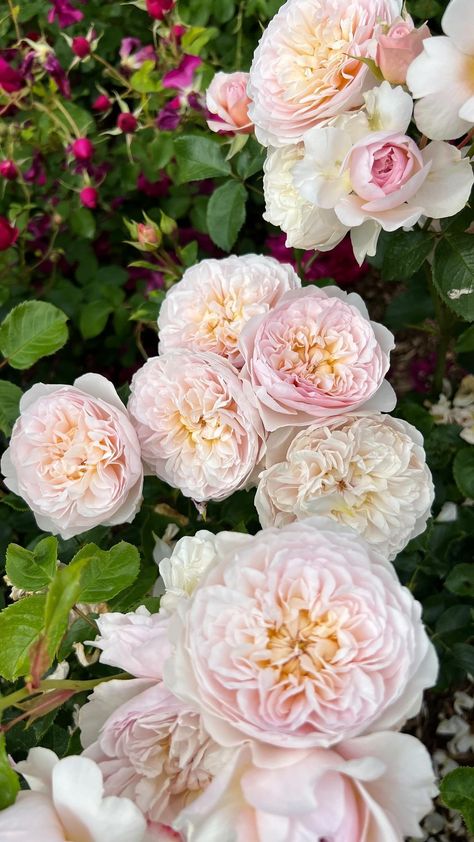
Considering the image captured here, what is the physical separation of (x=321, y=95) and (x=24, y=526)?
82 cm

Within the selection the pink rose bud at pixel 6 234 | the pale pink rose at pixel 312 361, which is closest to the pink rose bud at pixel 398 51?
the pale pink rose at pixel 312 361

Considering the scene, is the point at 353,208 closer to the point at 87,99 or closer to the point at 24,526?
the point at 24,526

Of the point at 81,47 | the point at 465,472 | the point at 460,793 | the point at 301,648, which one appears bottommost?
the point at 465,472

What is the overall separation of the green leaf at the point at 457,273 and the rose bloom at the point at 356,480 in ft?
0.78

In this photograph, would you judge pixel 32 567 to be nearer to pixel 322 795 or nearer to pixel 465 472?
pixel 322 795

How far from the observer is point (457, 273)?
86cm

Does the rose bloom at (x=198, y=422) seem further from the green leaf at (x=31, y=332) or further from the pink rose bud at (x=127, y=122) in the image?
the pink rose bud at (x=127, y=122)

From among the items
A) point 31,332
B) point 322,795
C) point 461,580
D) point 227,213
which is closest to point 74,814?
point 322,795

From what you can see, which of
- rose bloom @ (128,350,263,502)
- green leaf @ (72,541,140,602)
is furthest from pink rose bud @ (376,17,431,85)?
green leaf @ (72,541,140,602)

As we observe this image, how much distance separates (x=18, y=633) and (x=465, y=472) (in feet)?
2.26

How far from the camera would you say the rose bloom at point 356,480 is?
0.67m

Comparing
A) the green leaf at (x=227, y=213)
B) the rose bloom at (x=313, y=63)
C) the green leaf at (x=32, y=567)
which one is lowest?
the green leaf at (x=32, y=567)

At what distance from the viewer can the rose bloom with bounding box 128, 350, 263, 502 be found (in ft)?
2.34

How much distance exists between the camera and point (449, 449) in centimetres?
119
